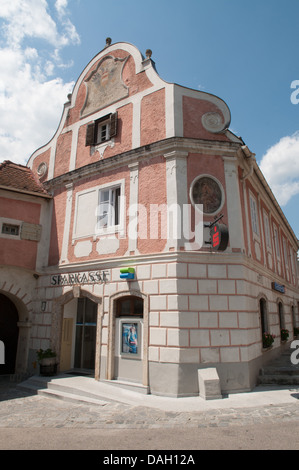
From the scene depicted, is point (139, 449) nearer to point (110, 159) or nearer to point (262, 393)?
point (262, 393)

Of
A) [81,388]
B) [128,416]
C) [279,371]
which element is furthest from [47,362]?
[279,371]

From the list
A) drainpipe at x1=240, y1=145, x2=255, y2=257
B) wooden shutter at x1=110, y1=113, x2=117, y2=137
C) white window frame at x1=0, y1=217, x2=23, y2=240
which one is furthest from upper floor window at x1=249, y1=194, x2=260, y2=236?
white window frame at x1=0, y1=217, x2=23, y2=240

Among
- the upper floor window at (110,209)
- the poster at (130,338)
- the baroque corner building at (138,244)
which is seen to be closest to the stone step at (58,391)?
the baroque corner building at (138,244)

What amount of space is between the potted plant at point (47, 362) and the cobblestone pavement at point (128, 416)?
2.54 metres

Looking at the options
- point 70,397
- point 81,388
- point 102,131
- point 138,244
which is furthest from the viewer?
point 102,131

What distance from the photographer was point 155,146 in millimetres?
10789

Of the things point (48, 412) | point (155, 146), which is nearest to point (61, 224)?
point (155, 146)

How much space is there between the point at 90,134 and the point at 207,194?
6.01 m

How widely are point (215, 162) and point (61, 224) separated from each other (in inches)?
268

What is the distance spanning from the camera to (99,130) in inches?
524

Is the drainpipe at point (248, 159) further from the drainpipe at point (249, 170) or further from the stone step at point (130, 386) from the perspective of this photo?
the stone step at point (130, 386)

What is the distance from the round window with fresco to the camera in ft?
33.6

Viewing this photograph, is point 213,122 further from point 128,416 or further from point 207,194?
point 128,416

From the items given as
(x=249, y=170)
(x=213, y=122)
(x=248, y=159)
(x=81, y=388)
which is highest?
(x=213, y=122)
